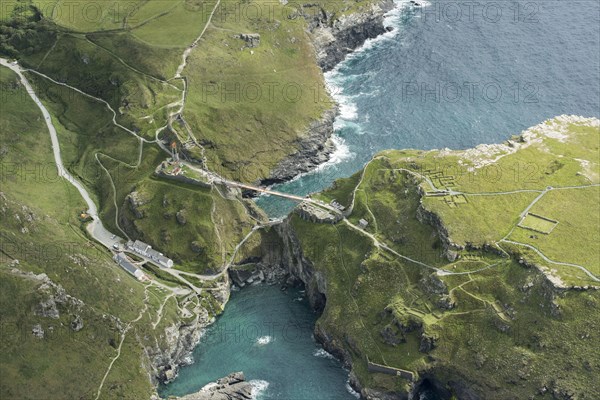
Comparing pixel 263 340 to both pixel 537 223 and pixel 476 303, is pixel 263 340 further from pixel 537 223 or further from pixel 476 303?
pixel 537 223


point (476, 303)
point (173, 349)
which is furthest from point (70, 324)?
point (476, 303)

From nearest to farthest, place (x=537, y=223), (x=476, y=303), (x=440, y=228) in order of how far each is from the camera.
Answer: (x=476, y=303) < (x=440, y=228) < (x=537, y=223)

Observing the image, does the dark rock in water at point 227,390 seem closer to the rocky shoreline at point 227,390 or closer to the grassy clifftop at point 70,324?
the rocky shoreline at point 227,390

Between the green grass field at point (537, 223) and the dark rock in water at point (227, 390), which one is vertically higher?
the green grass field at point (537, 223)

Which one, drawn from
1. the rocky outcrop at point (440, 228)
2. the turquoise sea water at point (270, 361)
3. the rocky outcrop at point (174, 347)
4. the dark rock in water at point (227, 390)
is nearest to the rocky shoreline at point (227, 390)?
the dark rock in water at point (227, 390)

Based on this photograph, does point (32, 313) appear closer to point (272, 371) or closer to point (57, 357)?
point (57, 357)

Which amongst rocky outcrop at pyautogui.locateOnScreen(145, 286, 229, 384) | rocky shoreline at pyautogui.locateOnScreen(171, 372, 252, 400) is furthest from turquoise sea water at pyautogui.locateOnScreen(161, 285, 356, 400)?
rocky shoreline at pyautogui.locateOnScreen(171, 372, 252, 400)
